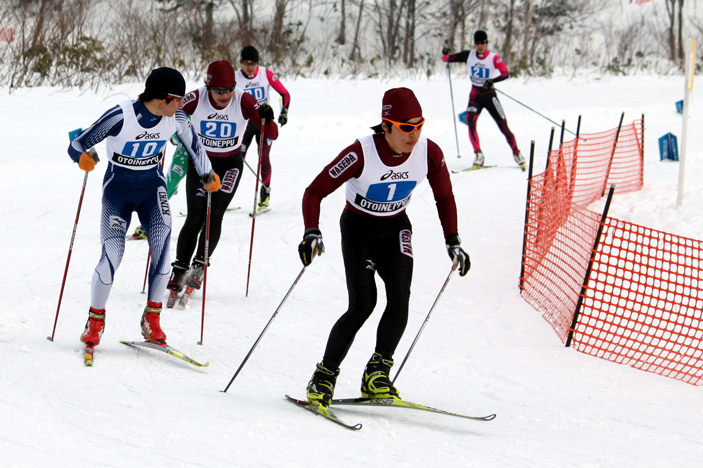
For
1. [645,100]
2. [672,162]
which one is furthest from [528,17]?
[672,162]

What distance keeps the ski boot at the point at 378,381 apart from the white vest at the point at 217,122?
290 cm

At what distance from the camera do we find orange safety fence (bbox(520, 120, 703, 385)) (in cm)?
507

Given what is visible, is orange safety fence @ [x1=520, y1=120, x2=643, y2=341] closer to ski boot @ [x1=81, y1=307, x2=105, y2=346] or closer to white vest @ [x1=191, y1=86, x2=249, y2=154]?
white vest @ [x1=191, y1=86, x2=249, y2=154]

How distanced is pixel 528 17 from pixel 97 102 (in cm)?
1648

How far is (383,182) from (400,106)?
42 cm

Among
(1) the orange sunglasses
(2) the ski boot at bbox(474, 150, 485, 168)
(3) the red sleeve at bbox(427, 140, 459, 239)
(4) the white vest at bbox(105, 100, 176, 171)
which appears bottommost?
(2) the ski boot at bbox(474, 150, 485, 168)

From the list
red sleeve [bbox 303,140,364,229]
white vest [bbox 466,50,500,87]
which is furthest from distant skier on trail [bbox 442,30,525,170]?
red sleeve [bbox 303,140,364,229]

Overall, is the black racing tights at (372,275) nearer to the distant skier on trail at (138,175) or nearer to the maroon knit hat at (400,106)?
the maroon knit hat at (400,106)

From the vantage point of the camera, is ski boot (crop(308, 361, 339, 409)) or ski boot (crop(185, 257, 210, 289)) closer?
ski boot (crop(308, 361, 339, 409))

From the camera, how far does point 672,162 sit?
11.9 m

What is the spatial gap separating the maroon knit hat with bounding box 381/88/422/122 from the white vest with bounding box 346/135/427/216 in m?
0.19

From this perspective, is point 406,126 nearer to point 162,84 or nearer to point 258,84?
point 162,84

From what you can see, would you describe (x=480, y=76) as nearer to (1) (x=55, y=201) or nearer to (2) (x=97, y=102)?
(1) (x=55, y=201)

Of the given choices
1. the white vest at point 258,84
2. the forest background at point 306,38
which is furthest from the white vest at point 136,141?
the forest background at point 306,38
